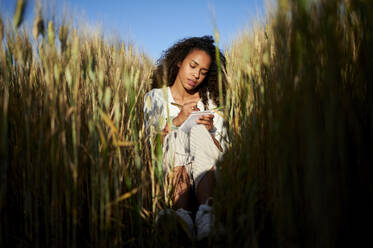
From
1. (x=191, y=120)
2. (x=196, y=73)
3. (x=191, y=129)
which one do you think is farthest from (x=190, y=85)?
(x=191, y=129)

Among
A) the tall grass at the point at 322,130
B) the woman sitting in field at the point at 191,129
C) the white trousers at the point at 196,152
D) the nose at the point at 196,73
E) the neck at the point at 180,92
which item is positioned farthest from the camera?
the neck at the point at 180,92

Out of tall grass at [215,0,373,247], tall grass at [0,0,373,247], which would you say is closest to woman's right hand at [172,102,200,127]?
tall grass at [0,0,373,247]

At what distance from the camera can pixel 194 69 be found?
2.09m

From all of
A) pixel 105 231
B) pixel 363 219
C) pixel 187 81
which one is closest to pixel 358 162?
pixel 363 219

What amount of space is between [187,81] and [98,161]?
4.87 ft

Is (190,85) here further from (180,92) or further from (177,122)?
(177,122)

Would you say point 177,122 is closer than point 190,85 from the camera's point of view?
Yes

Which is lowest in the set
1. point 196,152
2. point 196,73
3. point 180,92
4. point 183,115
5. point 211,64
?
point 196,152

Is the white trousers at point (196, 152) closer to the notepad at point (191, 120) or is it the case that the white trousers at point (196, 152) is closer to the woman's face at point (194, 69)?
the notepad at point (191, 120)

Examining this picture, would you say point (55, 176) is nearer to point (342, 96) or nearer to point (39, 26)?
point (39, 26)

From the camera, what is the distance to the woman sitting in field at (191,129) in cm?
102

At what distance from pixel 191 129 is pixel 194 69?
77cm

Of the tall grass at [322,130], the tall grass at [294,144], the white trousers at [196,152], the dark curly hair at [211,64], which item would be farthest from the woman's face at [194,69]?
the tall grass at [322,130]

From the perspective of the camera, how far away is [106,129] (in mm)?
812
